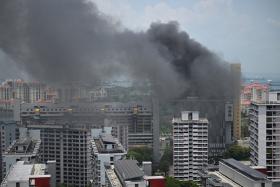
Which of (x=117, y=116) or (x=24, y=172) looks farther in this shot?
(x=117, y=116)

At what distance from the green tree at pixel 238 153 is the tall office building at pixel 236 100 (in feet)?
4.85

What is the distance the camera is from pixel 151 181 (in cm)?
462

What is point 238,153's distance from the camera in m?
8.98

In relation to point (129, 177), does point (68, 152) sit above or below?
below

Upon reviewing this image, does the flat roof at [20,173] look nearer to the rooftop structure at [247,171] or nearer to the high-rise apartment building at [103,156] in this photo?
the high-rise apartment building at [103,156]

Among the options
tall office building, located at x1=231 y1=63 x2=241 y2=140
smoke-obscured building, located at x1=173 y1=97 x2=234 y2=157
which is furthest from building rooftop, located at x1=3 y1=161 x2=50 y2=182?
tall office building, located at x1=231 y1=63 x2=241 y2=140

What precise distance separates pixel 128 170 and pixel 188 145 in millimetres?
3232

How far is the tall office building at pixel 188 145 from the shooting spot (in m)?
7.99

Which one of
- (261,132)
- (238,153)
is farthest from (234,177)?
(238,153)

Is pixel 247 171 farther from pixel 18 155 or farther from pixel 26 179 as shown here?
pixel 18 155

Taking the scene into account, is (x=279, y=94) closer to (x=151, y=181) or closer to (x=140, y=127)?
(x=151, y=181)

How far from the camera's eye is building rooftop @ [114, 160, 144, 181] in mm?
4797

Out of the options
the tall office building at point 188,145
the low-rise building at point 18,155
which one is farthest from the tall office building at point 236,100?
the low-rise building at point 18,155

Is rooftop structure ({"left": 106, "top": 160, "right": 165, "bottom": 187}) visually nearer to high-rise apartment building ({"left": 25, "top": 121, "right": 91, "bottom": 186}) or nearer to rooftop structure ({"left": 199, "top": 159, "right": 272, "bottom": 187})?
rooftop structure ({"left": 199, "top": 159, "right": 272, "bottom": 187})
